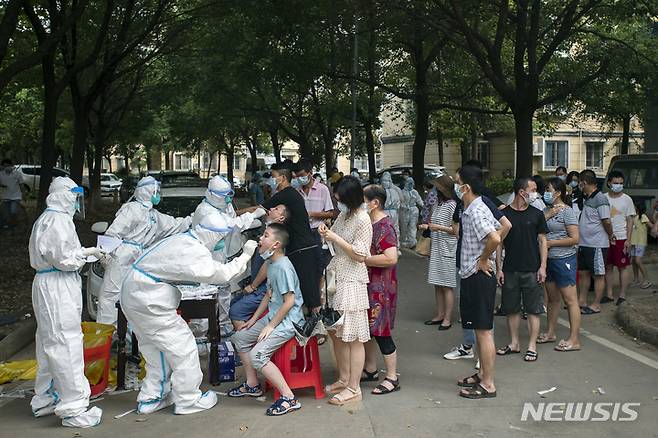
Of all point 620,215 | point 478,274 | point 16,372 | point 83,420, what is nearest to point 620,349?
point 478,274

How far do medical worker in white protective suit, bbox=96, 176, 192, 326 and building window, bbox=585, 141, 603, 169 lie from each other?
4126 cm

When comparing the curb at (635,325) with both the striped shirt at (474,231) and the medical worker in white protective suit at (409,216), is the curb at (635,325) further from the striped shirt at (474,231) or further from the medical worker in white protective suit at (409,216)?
the medical worker in white protective suit at (409,216)

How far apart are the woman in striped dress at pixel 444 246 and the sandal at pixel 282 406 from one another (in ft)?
10.4

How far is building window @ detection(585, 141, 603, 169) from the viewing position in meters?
45.0

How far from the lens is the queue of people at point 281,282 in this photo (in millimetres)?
5547

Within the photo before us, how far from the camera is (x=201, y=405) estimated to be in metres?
5.79

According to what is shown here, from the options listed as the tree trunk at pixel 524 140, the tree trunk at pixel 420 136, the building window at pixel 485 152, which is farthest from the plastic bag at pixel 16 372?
the building window at pixel 485 152

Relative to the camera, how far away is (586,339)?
8.06 m

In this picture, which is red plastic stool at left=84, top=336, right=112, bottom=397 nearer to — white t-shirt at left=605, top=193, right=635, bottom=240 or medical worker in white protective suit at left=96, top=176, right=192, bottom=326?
medical worker in white protective suit at left=96, top=176, right=192, bottom=326

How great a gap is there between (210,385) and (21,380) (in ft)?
5.81

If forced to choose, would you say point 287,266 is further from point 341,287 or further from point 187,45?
point 187,45

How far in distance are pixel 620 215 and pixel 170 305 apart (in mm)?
6595

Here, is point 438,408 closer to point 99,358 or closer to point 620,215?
point 99,358

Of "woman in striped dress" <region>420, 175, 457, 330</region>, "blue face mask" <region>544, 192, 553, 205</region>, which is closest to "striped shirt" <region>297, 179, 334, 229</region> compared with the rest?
"woman in striped dress" <region>420, 175, 457, 330</region>
